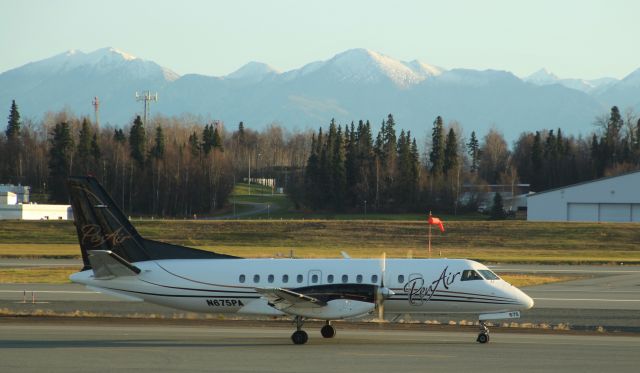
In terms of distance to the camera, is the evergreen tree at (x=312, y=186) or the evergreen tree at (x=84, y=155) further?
the evergreen tree at (x=312, y=186)

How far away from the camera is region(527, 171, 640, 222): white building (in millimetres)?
93500

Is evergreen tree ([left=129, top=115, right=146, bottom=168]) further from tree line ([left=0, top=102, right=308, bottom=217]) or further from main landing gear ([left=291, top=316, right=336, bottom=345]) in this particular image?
main landing gear ([left=291, top=316, right=336, bottom=345])

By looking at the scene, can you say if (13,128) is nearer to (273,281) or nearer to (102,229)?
(102,229)

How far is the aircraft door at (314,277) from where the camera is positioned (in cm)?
2436

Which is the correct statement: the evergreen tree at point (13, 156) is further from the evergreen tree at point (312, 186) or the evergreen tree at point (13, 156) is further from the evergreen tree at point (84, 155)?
the evergreen tree at point (312, 186)

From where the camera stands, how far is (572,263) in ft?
191

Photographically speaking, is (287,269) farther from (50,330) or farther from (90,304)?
(90,304)

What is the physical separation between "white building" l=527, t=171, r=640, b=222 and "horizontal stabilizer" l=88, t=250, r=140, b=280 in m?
77.2

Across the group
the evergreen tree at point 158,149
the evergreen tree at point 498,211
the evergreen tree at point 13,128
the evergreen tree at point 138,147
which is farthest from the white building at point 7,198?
the evergreen tree at point 498,211

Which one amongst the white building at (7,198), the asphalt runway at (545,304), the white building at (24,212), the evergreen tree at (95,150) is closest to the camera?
the asphalt runway at (545,304)

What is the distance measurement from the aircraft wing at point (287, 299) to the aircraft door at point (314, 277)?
2.78ft

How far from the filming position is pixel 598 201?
311 feet

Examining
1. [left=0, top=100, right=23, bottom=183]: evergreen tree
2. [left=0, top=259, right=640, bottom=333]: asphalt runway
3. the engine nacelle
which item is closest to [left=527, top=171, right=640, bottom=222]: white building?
[left=0, top=259, right=640, bottom=333]: asphalt runway

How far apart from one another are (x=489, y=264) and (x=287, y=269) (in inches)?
1324
